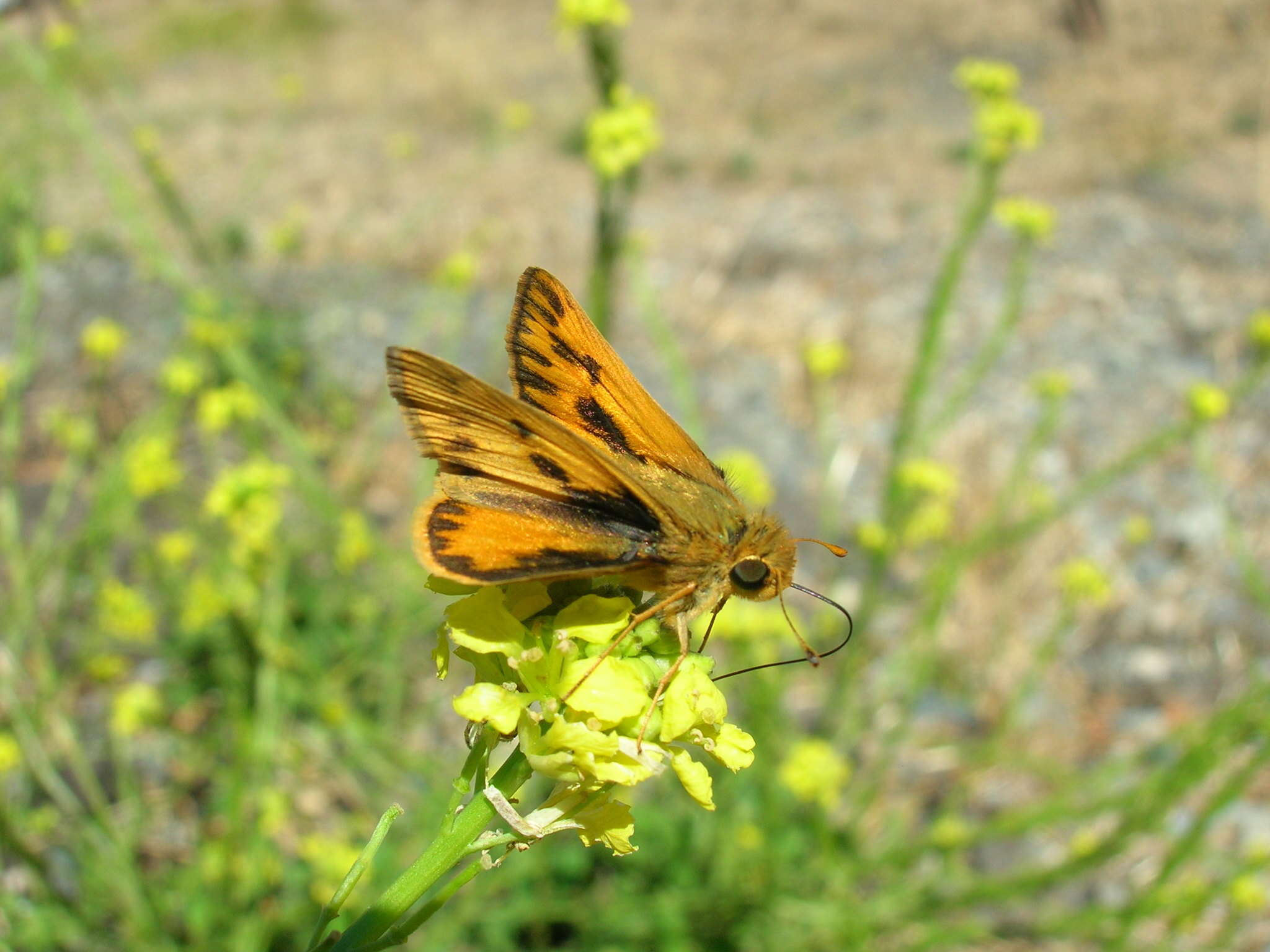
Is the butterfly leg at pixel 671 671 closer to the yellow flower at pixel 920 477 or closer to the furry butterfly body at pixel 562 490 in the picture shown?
the furry butterfly body at pixel 562 490

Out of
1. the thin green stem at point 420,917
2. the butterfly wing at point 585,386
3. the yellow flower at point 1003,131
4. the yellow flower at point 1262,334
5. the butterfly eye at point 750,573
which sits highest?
the yellow flower at point 1262,334

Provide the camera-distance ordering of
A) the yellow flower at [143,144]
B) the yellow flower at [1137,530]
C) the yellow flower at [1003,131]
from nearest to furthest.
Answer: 1. the yellow flower at [1003,131]
2. the yellow flower at [143,144]
3. the yellow flower at [1137,530]

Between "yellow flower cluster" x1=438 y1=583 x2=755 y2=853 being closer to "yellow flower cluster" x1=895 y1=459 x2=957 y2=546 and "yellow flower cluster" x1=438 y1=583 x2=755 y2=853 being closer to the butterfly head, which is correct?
the butterfly head

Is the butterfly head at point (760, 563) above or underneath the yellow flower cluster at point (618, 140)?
underneath

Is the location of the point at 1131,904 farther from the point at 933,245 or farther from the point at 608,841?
the point at 933,245

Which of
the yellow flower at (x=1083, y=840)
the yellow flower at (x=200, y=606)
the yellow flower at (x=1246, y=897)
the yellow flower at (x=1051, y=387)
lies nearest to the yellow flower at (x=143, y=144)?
the yellow flower at (x=200, y=606)

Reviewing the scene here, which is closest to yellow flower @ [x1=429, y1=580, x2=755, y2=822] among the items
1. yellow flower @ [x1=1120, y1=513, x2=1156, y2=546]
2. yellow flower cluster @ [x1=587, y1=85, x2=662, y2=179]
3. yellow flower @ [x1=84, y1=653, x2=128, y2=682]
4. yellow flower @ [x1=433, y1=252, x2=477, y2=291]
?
yellow flower cluster @ [x1=587, y1=85, x2=662, y2=179]

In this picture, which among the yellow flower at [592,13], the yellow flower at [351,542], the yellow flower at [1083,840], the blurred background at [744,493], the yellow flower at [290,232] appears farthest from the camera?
the yellow flower at [290,232]
